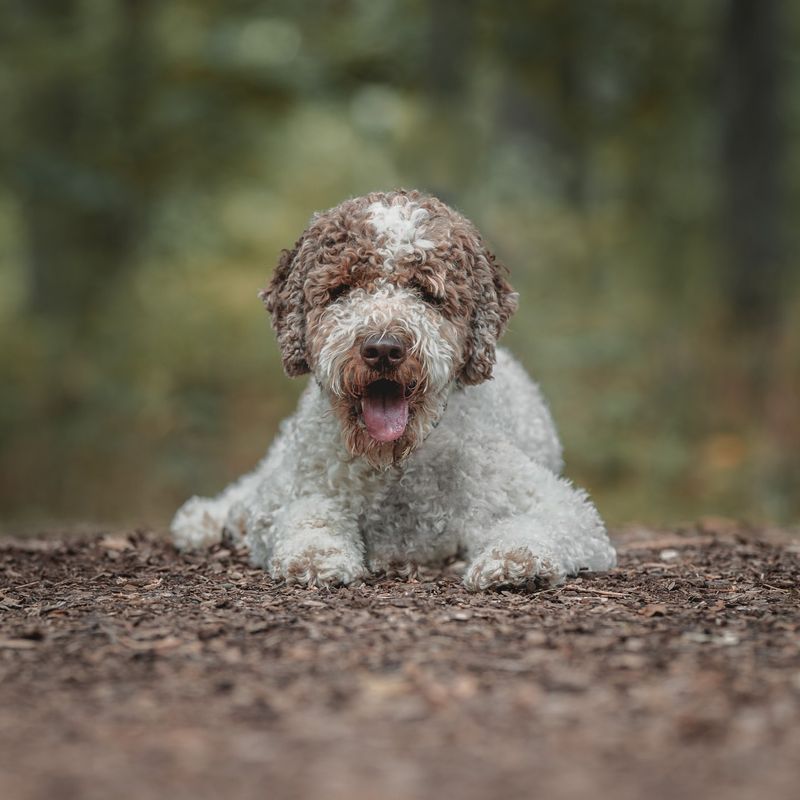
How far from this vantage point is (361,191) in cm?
1415

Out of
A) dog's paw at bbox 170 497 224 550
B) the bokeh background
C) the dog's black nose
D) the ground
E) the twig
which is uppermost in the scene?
the bokeh background

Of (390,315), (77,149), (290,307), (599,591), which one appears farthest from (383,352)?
(77,149)

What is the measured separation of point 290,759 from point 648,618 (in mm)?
1834

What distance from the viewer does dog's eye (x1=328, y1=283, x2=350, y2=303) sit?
5039 mm

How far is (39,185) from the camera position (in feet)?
40.7

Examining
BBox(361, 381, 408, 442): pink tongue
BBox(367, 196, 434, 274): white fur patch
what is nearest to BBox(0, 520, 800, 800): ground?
BBox(361, 381, 408, 442): pink tongue

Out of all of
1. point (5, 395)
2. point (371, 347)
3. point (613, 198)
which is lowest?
point (371, 347)

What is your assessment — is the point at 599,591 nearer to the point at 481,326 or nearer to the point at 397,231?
the point at 481,326

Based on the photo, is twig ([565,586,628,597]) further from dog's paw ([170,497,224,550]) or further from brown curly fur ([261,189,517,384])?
dog's paw ([170,497,224,550])

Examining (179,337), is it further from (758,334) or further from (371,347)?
(371,347)

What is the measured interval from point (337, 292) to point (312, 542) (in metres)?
1.04

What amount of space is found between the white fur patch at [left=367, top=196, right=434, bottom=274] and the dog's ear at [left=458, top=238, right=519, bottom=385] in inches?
12.4

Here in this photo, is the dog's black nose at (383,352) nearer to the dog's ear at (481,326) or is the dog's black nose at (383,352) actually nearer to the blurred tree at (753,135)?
the dog's ear at (481,326)

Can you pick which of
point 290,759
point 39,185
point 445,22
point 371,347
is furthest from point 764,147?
point 290,759
